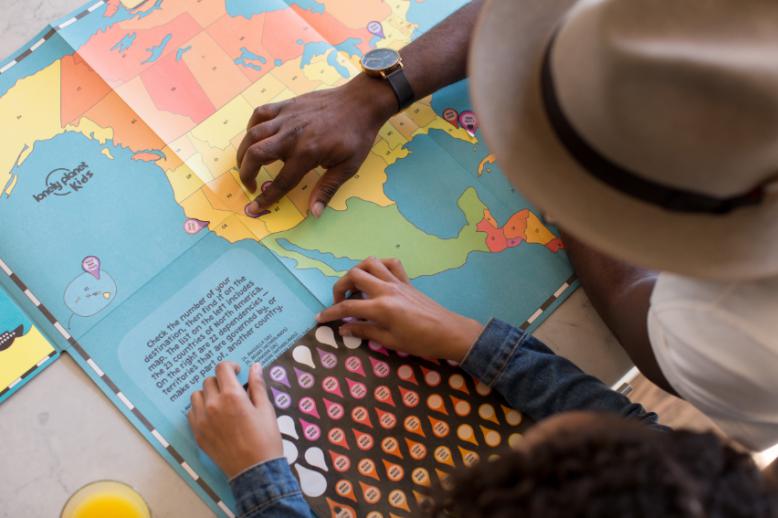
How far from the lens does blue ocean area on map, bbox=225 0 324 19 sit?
1.01 m

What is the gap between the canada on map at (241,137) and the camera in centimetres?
89

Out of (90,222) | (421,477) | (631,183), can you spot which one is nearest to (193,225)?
(90,222)

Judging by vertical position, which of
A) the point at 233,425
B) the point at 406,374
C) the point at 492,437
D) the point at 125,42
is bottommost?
the point at 492,437

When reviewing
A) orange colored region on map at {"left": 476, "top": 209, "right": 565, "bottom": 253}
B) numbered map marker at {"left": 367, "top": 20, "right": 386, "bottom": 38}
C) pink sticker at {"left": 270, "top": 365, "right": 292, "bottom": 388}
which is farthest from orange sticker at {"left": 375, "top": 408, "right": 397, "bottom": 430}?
numbered map marker at {"left": 367, "top": 20, "right": 386, "bottom": 38}

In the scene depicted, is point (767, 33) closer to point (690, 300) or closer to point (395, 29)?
point (690, 300)

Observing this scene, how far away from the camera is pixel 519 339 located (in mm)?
820

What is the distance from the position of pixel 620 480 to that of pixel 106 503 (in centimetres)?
59

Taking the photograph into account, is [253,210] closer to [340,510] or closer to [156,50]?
[156,50]

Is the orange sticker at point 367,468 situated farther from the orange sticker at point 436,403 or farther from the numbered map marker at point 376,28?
the numbered map marker at point 376,28

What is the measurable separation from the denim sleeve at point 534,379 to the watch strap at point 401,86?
0.35 metres

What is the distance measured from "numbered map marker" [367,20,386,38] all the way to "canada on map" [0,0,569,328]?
0.06 ft

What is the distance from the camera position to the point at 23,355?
32.0 inches

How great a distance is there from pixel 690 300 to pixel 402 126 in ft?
1.56

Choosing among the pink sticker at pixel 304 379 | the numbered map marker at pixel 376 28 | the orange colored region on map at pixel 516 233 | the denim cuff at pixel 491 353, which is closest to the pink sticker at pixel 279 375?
the pink sticker at pixel 304 379
